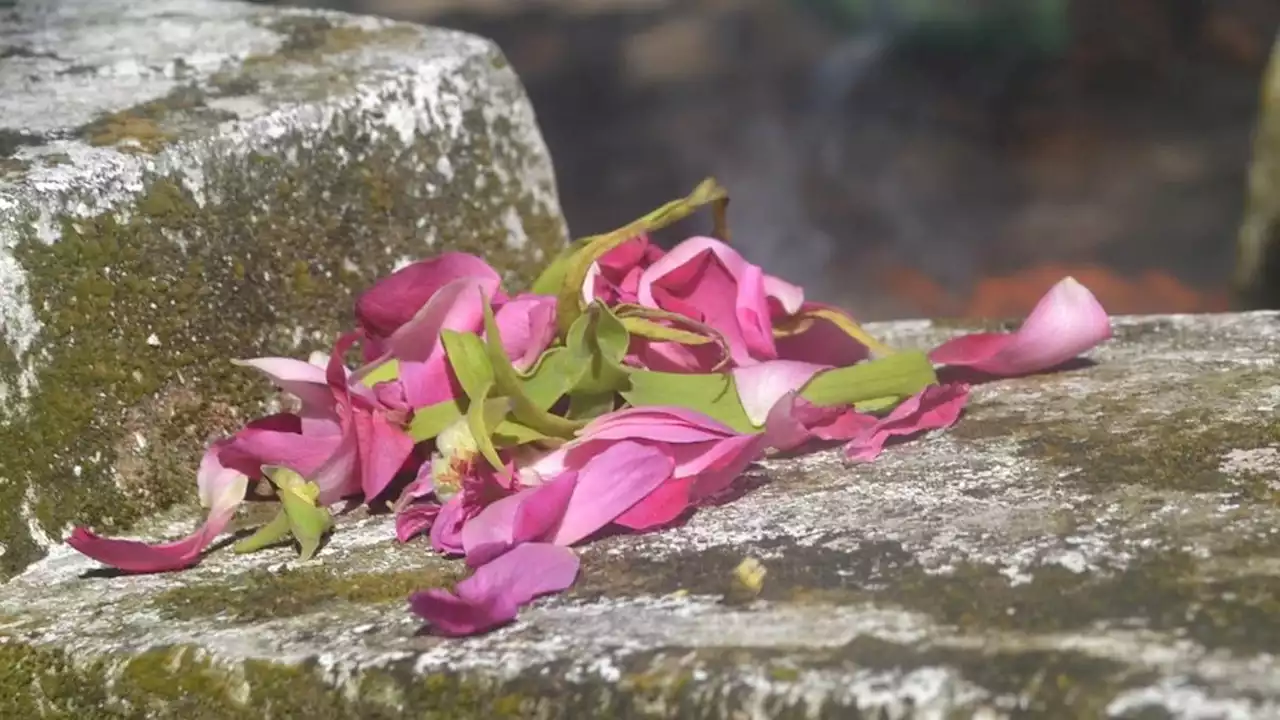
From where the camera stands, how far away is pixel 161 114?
1.33 metres

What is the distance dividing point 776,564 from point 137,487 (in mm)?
577

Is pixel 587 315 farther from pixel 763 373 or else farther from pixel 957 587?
pixel 957 587

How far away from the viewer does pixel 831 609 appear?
2.62ft

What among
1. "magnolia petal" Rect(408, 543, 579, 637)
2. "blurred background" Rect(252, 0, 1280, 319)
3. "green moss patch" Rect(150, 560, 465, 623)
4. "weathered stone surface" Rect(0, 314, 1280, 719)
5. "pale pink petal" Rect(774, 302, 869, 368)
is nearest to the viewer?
"weathered stone surface" Rect(0, 314, 1280, 719)

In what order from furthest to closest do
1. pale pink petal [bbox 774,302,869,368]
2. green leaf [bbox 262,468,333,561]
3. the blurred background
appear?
1. the blurred background
2. pale pink petal [bbox 774,302,869,368]
3. green leaf [bbox 262,468,333,561]

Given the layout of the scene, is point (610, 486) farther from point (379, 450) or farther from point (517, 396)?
point (379, 450)

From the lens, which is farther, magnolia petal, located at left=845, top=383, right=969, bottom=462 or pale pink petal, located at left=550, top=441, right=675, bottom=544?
magnolia petal, located at left=845, top=383, right=969, bottom=462

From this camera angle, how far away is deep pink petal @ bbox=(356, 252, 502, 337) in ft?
3.79

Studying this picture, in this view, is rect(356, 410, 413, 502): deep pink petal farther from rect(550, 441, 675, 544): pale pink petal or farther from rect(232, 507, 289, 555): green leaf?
rect(550, 441, 675, 544): pale pink petal

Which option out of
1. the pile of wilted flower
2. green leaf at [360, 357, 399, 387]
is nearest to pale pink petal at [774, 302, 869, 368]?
the pile of wilted flower

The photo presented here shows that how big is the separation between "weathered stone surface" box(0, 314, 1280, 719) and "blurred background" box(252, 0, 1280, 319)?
3965 millimetres

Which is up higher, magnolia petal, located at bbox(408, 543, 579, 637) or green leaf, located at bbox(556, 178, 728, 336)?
green leaf, located at bbox(556, 178, 728, 336)

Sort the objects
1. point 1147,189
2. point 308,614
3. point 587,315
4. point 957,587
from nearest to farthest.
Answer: point 957,587 → point 308,614 → point 587,315 → point 1147,189

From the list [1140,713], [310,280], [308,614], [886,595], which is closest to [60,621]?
[308,614]
